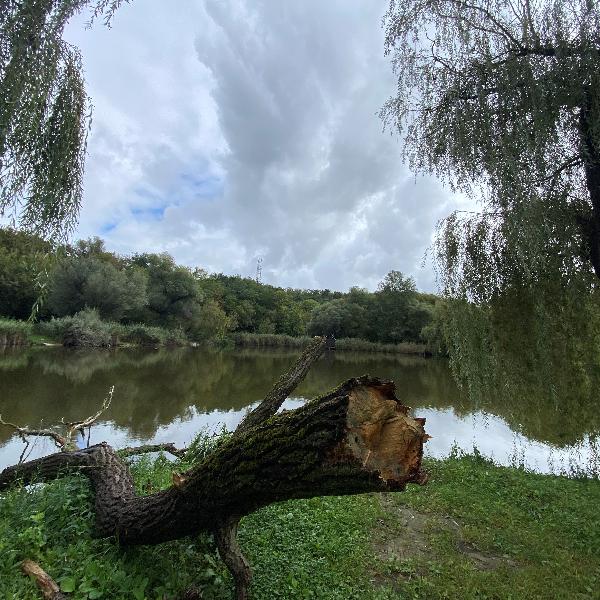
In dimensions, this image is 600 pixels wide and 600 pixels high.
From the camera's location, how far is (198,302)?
46562 millimetres

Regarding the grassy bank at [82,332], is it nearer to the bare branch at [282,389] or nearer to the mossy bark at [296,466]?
the bare branch at [282,389]

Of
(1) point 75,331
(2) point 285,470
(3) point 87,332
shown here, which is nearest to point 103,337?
(3) point 87,332

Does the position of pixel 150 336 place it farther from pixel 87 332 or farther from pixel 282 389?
pixel 282 389

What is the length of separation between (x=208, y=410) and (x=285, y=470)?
1039 centimetres

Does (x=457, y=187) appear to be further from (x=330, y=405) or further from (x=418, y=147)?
(x=330, y=405)

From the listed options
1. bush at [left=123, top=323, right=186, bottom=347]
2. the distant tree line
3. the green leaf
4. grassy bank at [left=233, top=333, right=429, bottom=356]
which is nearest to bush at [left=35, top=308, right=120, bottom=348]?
the distant tree line

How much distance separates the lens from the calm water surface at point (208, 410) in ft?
22.4

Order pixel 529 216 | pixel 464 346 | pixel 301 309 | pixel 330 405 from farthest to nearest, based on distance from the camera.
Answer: pixel 301 309 → pixel 464 346 → pixel 529 216 → pixel 330 405

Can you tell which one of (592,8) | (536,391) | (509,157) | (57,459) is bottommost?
(57,459)

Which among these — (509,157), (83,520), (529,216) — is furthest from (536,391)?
(83,520)

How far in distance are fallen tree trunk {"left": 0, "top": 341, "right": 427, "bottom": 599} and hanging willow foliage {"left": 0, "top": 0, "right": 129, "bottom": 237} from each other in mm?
1733

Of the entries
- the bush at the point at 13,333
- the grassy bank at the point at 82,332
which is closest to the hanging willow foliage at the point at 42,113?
the bush at the point at 13,333

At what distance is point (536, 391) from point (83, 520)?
5674mm

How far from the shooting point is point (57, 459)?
4.14m
